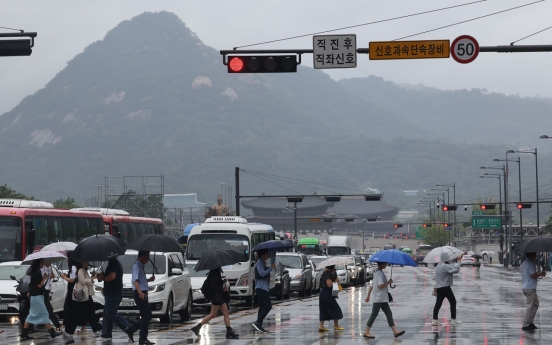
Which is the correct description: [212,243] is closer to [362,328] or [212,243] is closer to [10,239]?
[10,239]

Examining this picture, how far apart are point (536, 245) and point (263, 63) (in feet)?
24.0

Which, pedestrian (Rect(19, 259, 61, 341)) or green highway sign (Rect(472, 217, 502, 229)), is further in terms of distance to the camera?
green highway sign (Rect(472, 217, 502, 229))

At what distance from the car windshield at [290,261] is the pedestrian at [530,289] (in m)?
17.5

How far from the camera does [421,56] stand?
72.3 ft

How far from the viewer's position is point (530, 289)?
69.7ft

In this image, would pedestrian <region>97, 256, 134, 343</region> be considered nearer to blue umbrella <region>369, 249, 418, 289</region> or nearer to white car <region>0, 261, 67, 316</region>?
blue umbrella <region>369, 249, 418, 289</region>

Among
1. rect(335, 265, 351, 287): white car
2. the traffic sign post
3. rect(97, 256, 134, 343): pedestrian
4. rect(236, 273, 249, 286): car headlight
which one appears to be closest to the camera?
rect(97, 256, 134, 343): pedestrian

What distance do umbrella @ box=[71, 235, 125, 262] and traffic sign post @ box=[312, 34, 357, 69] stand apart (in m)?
6.74

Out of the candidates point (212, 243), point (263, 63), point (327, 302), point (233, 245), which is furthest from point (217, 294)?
point (212, 243)

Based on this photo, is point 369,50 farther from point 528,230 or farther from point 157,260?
point 528,230

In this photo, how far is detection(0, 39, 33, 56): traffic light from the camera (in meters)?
21.9

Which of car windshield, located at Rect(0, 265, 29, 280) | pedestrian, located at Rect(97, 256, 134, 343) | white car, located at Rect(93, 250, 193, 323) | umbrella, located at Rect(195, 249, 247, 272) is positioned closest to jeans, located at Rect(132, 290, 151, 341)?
pedestrian, located at Rect(97, 256, 134, 343)

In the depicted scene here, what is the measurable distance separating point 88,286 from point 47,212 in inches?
593

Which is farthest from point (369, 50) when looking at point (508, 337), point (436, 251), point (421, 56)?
point (508, 337)
